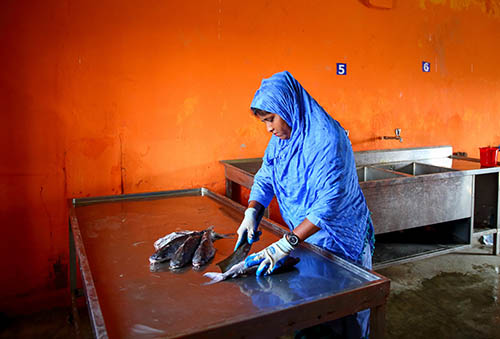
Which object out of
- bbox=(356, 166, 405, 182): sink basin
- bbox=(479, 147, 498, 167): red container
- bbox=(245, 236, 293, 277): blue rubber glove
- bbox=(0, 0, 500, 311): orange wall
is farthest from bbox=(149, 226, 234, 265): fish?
bbox=(479, 147, 498, 167): red container

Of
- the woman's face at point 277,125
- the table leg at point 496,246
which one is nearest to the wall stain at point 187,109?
the woman's face at point 277,125

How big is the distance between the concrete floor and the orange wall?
10.1 inches

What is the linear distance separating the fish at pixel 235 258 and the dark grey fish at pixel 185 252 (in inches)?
5.2

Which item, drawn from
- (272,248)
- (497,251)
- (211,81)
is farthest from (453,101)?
(272,248)

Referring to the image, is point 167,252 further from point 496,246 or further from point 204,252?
point 496,246

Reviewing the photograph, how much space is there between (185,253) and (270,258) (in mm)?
393

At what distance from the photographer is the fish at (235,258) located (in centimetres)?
157

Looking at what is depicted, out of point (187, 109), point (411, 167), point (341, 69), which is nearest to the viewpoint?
point (187, 109)

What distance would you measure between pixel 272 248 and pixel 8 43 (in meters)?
2.36

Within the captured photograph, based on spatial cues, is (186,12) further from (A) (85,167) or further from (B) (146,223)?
(B) (146,223)

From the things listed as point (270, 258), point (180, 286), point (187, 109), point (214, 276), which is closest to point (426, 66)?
point (187, 109)

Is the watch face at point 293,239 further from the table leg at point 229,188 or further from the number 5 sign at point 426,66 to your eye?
the number 5 sign at point 426,66

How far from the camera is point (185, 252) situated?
165cm

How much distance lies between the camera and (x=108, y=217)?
2.33m
